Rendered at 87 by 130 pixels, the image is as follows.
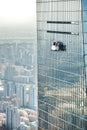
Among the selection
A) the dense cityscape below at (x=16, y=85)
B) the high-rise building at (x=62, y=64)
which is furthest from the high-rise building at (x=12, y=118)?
the high-rise building at (x=62, y=64)

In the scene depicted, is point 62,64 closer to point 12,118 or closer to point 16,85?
point 12,118

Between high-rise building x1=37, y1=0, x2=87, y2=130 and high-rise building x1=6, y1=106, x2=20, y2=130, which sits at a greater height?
high-rise building x1=37, y1=0, x2=87, y2=130

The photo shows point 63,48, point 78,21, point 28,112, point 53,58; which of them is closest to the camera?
point 78,21

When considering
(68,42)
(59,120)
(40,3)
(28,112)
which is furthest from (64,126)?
(28,112)

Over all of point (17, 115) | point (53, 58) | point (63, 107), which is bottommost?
point (17, 115)

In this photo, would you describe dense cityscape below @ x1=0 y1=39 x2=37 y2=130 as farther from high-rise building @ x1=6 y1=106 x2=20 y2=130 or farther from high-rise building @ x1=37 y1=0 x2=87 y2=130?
high-rise building @ x1=37 y1=0 x2=87 y2=130

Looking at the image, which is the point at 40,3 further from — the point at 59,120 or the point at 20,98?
the point at 20,98

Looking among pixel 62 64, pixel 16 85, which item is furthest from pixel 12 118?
pixel 62 64

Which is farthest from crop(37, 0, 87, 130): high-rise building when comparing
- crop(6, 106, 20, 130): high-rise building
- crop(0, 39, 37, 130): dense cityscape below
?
crop(6, 106, 20, 130): high-rise building
